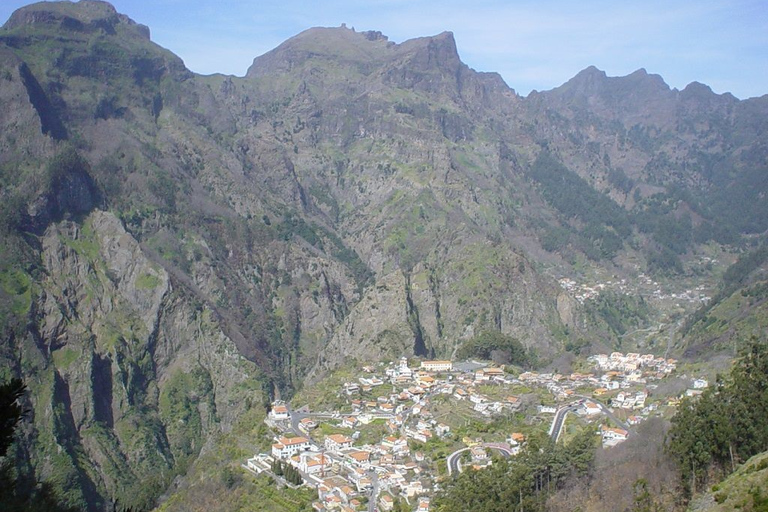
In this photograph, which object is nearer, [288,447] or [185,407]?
[288,447]

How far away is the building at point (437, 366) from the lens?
8356cm

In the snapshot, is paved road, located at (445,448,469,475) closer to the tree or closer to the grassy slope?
the grassy slope

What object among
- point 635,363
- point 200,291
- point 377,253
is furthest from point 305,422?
point 377,253

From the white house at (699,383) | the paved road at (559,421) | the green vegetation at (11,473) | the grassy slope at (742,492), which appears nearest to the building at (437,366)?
the paved road at (559,421)

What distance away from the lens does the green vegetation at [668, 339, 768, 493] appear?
130 ft

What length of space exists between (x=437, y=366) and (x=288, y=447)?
93.4ft

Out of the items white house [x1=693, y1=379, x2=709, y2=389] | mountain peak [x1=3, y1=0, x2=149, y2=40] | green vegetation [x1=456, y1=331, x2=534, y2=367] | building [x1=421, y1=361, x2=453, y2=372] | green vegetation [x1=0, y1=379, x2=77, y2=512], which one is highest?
mountain peak [x1=3, y1=0, x2=149, y2=40]

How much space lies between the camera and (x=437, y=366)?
8406cm

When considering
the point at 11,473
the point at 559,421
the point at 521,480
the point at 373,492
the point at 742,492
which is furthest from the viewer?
the point at 559,421

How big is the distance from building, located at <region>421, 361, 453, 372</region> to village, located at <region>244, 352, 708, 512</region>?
0.43 feet

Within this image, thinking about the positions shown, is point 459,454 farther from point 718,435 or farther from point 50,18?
point 50,18

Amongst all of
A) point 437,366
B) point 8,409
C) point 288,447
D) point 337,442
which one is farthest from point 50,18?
point 8,409

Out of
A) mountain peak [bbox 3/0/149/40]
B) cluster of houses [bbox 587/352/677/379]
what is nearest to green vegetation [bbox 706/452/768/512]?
cluster of houses [bbox 587/352/677/379]

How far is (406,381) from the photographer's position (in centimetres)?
7869
